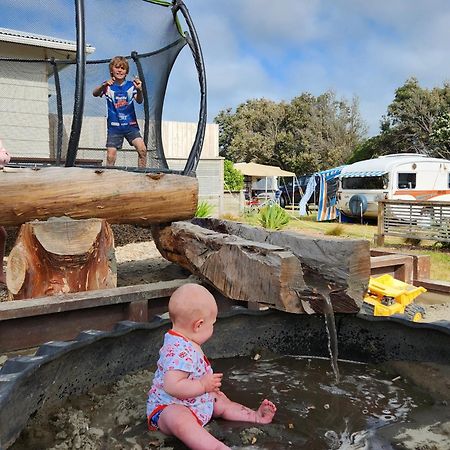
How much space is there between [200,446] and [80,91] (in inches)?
123

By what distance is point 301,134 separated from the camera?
3934 centimetres

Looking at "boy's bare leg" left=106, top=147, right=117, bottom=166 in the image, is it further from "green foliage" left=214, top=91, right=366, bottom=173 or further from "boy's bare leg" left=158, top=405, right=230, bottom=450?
"green foliage" left=214, top=91, right=366, bottom=173

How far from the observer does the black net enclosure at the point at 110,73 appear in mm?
4820

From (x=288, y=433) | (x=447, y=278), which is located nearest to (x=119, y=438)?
(x=288, y=433)

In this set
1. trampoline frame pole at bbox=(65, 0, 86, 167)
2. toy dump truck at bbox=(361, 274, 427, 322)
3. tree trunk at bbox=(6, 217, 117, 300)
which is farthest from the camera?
toy dump truck at bbox=(361, 274, 427, 322)

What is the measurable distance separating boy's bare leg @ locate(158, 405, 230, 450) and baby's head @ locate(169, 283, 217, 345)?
291 millimetres

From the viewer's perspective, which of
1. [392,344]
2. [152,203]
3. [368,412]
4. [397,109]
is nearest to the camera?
[368,412]

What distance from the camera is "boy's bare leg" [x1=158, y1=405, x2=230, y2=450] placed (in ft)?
6.31

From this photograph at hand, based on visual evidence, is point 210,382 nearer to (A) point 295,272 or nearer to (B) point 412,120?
(A) point 295,272

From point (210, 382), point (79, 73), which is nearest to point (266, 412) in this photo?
point (210, 382)

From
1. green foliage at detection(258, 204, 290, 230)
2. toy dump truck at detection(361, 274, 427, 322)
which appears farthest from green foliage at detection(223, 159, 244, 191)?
toy dump truck at detection(361, 274, 427, 322)

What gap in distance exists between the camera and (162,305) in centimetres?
408

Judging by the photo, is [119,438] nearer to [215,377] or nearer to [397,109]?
[215,377]

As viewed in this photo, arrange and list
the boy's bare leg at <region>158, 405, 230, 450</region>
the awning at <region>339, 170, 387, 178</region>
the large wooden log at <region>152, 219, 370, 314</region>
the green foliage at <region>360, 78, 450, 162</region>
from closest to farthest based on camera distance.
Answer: the boy's bare leg at <region>158, 405, 230, 450</region> → the large wooden log at <region>152, 219, 370, 314</region> → the awning at <region>339, 170, 387, 178</region> → the green foliage at <region>360, 78, 450, 162</region>
